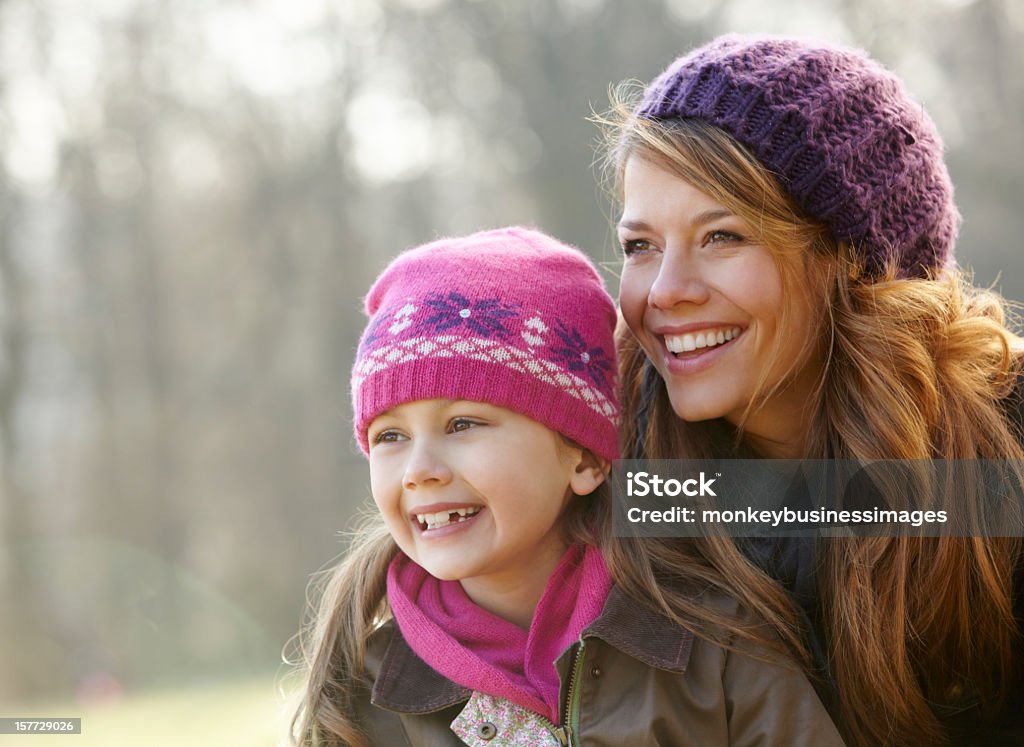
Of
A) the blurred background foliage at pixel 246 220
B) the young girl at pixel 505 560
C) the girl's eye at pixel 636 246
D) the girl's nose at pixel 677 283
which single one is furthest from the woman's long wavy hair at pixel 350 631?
the blurred background foliage at pixel 246 220

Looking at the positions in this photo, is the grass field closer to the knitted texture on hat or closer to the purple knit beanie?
the purple knit beanie

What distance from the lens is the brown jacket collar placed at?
2.16 m

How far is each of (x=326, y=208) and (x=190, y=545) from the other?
353cm

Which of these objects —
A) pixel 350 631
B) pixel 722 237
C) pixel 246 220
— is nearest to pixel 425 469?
pixel 350 631

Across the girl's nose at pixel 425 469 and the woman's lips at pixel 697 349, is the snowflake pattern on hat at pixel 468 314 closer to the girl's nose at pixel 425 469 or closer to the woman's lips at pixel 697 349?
the girl's nose at pixel 425 469

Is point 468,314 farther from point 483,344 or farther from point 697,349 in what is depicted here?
point 697,349

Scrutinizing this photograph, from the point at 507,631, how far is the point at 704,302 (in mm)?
867

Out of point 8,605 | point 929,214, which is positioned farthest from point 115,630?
point 929,214

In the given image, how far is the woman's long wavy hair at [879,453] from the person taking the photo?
230 centimetres

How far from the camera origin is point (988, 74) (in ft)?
30.4

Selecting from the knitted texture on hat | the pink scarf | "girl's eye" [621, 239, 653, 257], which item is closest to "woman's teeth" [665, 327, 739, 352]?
"girl's eye" [621, 239, 653, 257]

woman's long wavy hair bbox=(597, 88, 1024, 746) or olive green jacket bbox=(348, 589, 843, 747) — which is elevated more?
woman's long wavy hair bbox=(597, 88, 1024, 746)

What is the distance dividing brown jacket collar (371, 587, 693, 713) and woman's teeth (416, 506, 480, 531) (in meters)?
0.34

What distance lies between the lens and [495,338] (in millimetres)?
2285
